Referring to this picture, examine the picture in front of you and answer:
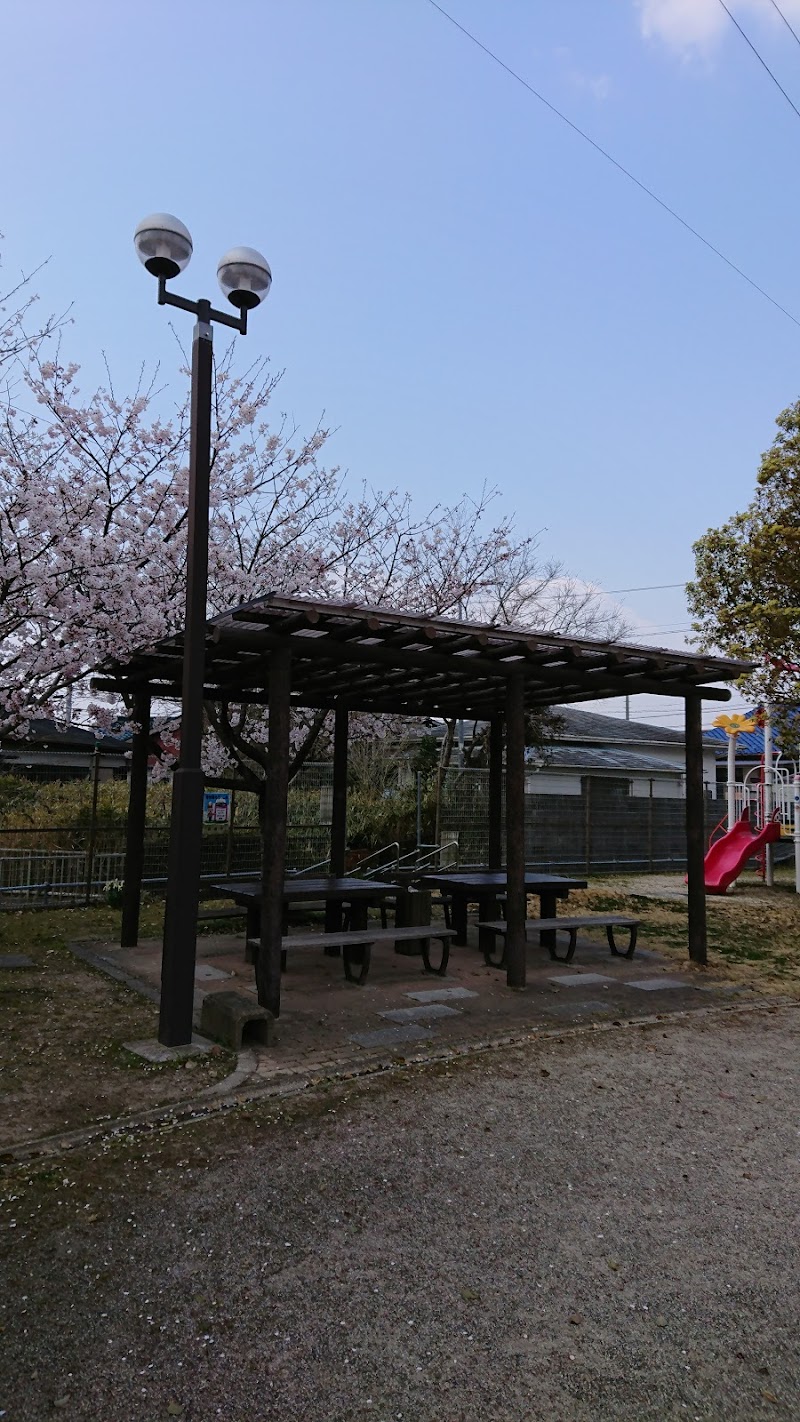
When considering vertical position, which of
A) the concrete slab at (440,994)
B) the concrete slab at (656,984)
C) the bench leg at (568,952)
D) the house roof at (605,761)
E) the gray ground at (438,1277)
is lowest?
the gray ground at (438,1277)

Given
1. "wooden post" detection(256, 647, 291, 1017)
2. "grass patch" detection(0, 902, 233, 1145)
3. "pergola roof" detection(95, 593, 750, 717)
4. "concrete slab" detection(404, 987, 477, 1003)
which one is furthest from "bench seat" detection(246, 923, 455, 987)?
"pergola roof" detection(95, 593, 750, 717)

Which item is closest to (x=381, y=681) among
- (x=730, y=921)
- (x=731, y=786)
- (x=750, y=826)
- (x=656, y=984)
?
(x=656, y=984)

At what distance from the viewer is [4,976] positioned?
296 inches

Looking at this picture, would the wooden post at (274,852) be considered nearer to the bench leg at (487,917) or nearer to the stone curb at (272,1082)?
the stone curb at (272,1082)

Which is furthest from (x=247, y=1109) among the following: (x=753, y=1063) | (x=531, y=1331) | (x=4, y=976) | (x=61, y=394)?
(x=61, y=394)

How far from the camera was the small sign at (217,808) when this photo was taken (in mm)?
12797

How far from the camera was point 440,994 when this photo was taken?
24.2ft

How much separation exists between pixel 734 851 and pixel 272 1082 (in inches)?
540

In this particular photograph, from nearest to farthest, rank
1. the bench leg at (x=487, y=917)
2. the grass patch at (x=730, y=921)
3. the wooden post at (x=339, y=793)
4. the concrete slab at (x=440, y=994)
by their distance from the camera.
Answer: the concrete slab at (x=440, y=994) → the bench leg at (x=487, y=917) → the grass patch at (x=730, y=921) → the wooden post at (x=339, y=793)

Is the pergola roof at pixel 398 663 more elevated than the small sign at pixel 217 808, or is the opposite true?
the pergola roof at pixel 398 663

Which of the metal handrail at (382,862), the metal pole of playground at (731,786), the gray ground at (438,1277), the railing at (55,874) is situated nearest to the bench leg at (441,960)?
the gray ground at (438,1277)

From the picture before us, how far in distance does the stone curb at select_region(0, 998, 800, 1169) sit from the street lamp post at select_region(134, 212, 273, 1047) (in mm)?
615

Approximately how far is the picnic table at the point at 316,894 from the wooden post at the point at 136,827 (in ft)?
2.82

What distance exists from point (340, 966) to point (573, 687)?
3.69 m
